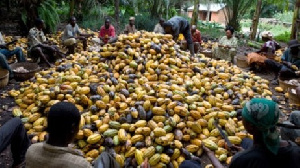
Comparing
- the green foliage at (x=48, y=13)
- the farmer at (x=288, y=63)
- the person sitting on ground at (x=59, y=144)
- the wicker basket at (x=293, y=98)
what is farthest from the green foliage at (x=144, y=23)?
the person sitting on ground at (x=59, y=144)

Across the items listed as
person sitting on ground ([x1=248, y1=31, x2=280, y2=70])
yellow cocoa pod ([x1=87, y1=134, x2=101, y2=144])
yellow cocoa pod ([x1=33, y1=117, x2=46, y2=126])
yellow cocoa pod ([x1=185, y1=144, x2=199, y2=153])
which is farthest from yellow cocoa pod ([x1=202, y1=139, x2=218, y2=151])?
person sitting on ground ([x1=248, y1=31, x2=280, y2=70])

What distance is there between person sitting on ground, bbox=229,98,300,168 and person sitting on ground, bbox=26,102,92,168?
98 centimetres

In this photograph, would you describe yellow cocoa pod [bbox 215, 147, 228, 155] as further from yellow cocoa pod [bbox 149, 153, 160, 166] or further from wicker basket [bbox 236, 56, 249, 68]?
wicker basket [bbox 236, 56, 249, 68]

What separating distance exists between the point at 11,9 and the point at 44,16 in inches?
132

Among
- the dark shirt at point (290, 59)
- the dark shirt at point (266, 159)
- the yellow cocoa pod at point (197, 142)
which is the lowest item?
the yellow cocoa pod at point (197, 142)

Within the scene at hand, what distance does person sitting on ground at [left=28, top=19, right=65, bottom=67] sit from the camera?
240 inches

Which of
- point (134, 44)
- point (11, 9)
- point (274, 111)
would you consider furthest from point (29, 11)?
point (274, 111)

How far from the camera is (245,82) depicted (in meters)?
4.50

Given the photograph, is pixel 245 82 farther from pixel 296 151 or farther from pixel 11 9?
pixel 11 9

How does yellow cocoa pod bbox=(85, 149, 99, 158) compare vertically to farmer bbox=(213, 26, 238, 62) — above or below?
below

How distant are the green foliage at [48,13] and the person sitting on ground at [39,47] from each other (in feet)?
5.30

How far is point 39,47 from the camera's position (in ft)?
20.1

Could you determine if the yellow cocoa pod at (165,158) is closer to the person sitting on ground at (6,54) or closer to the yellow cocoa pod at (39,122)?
the yellow cocoa pod at (39,122)

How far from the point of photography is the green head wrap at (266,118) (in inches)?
58.8
